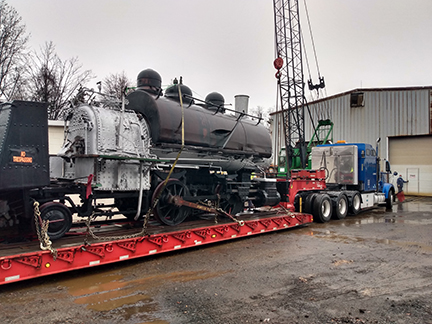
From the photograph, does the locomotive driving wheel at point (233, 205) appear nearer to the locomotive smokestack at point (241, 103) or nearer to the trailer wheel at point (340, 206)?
the locomotive smokestack at point (241, 103)

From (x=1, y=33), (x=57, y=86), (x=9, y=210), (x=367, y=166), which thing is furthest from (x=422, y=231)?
(x=57, y=86)

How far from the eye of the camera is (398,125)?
25.7m

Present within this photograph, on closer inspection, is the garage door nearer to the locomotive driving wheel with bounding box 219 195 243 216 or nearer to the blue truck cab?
the blue truck cab

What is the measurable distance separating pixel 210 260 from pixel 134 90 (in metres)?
4.35

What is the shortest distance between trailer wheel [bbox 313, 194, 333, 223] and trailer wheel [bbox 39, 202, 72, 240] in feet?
27.7

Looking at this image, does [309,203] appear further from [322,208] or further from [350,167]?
[350,167]

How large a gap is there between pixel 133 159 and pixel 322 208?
7.68 meters

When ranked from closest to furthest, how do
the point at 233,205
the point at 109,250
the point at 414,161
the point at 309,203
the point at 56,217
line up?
the point at 109,250
the point at 56,217
the point at 233,205
the point at 309,203
the point at 414,161

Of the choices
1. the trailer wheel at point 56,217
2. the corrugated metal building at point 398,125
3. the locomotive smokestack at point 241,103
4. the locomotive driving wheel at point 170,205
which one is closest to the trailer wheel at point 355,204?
the locomotive smokestack at point 241,103

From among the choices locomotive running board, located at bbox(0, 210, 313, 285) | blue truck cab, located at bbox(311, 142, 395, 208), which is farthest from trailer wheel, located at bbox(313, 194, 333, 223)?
locomotive running board, located at bbox(0, 210, 313, 285)

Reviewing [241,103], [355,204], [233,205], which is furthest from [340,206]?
[241,103]

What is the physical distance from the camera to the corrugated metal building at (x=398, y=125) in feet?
82.1

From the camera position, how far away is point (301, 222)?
10867mm

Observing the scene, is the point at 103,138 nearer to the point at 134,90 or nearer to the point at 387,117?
the point at 134,90
